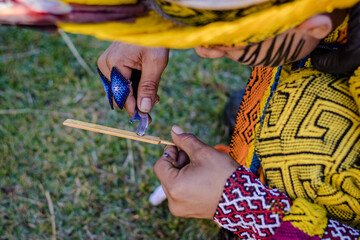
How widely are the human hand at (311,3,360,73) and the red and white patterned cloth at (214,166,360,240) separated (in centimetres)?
33

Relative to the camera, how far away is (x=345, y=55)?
823mm

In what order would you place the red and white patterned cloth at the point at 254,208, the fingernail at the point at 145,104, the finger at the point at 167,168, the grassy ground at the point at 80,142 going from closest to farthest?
the red and white patterned cloth at the point at 254,208 < the finger at the point at 167,168 < the fingernail at the point at 145,104 < the grassy ground at the point at 80,142

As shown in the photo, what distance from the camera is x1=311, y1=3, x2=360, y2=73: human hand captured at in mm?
780

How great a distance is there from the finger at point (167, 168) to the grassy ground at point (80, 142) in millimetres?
602

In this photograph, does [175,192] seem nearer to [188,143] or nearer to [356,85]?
[188,143]

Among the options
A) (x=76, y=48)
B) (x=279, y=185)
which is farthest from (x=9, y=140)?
(x=279, y=185)

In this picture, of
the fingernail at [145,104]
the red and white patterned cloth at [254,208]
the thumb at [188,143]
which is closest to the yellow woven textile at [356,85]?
the red and white patterned cloth at [254,208]

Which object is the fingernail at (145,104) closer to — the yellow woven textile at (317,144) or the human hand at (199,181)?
the human hand at (199,181)

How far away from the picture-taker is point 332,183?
86 centimetres

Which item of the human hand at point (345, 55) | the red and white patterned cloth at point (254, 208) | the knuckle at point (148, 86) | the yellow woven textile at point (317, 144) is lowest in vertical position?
the red and white patterned cloth at point (254, 208)

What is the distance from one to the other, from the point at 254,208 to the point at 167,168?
0.27 m

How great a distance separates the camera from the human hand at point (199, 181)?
3.07ft

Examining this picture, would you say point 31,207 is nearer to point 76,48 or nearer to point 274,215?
point 76,48

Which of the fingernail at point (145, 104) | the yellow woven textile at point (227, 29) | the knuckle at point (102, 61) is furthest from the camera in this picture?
the knuckle at point (102, 61)
